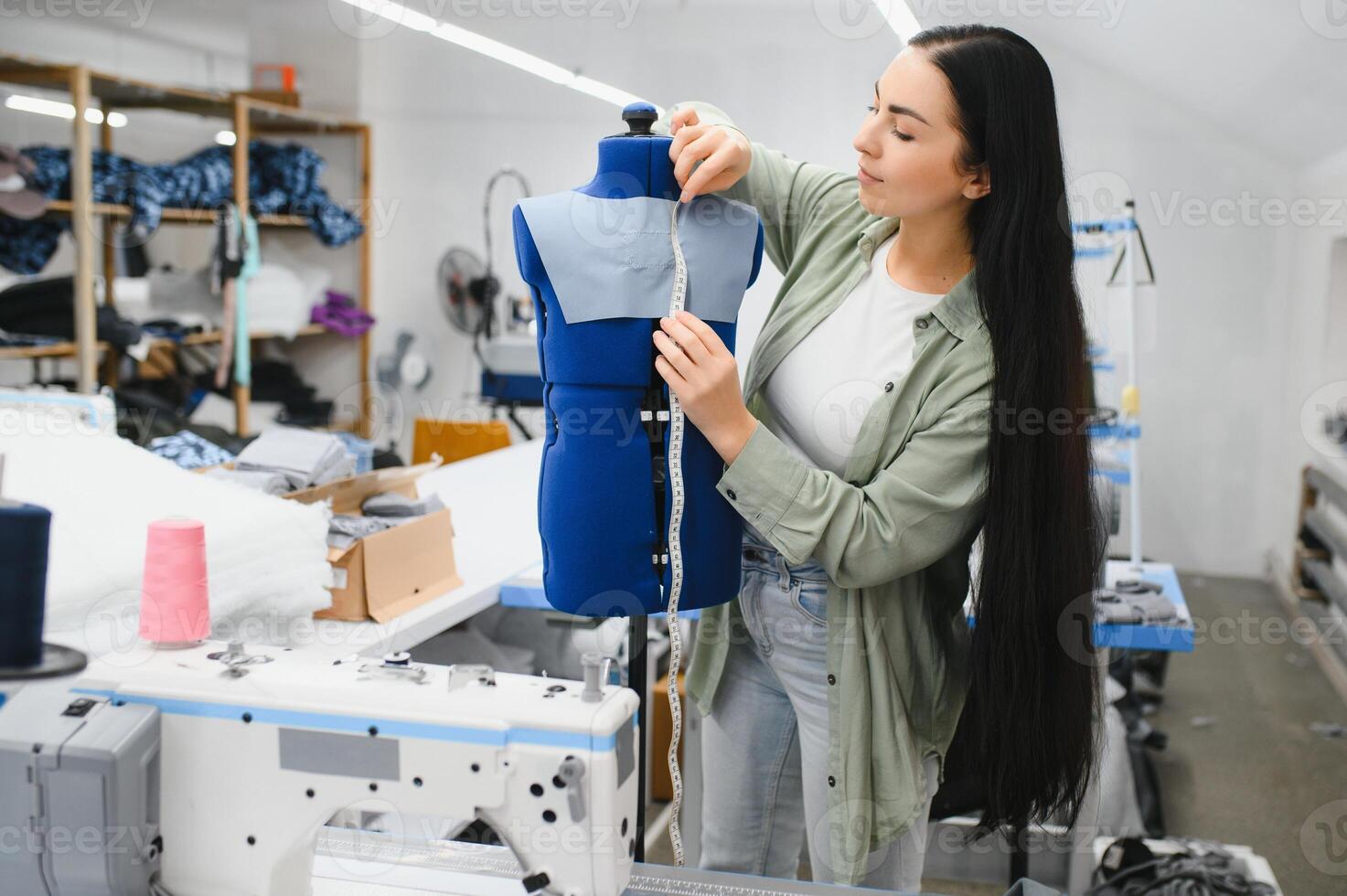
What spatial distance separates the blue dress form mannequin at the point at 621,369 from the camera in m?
1.25

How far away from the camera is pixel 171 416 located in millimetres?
4227

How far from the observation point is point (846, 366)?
4.33ft

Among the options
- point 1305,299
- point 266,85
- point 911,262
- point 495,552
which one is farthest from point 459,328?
point 911,262

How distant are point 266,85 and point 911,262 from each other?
17.6 ft

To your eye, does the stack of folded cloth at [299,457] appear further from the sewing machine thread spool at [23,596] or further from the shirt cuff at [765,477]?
the sewing machine thread spool at [23,596]

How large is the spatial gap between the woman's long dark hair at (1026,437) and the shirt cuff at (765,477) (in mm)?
238

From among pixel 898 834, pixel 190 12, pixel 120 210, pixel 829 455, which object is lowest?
pixel 898 834

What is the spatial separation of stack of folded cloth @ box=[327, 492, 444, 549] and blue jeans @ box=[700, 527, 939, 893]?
2.50ft

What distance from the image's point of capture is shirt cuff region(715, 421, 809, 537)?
47.8 inches

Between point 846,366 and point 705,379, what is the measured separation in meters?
0.21

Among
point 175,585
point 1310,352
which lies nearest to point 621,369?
point 175,585

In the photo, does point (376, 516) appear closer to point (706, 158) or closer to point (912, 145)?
point (706, 158)

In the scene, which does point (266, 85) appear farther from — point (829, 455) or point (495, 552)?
point (829, 455)

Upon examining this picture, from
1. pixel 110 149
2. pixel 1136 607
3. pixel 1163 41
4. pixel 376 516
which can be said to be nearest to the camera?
pixel 376 516
